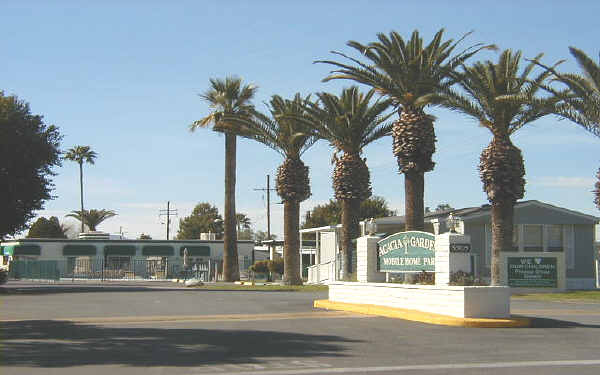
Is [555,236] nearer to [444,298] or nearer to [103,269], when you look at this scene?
[444,298]

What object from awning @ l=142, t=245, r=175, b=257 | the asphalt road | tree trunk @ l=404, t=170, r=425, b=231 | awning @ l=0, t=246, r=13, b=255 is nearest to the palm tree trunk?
tree trunk @ l=404, t=170, r=425, b=231

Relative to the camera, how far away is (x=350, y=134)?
116ft

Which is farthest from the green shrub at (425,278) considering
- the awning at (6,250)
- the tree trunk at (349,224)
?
the awning at (6,250)

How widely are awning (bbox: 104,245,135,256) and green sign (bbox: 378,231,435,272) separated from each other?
147 feet

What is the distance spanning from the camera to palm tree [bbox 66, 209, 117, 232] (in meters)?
98.3

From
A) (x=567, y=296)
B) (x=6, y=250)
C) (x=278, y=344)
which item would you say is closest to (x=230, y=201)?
(x=567, y=296)

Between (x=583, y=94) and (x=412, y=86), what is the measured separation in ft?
20.7

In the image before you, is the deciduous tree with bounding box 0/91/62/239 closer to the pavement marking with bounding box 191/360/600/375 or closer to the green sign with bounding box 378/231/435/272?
the green sign with bounding box 378/231/435/272

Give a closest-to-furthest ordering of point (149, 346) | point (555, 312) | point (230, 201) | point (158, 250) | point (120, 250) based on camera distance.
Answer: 1. point (149, 346)
2. point (555, 312)
3. point (230, 201)
4. point (120, 250)
5. point (158, 250)

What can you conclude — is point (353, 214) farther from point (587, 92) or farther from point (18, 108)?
point (18, 108)

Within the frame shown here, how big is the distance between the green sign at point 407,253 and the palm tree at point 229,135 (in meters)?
26.7

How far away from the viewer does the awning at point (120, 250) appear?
213 ft

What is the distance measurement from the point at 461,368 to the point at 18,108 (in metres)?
31.5

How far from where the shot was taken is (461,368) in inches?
449
